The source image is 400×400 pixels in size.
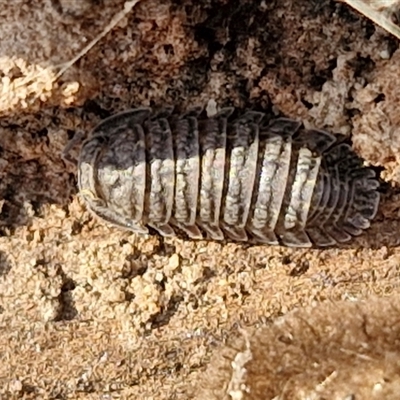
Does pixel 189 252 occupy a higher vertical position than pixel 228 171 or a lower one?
lower

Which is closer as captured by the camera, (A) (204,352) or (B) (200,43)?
(B) (200,43)

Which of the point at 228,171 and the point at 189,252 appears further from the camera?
the point at 189,252

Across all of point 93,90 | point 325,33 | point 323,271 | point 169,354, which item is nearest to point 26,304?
point 169,354

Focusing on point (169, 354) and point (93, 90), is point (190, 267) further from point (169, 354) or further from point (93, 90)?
point (93, 90)

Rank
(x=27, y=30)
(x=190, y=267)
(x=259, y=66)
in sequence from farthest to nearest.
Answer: (x=190, y=267), (x=259, y=66), (x=27, y=30)
